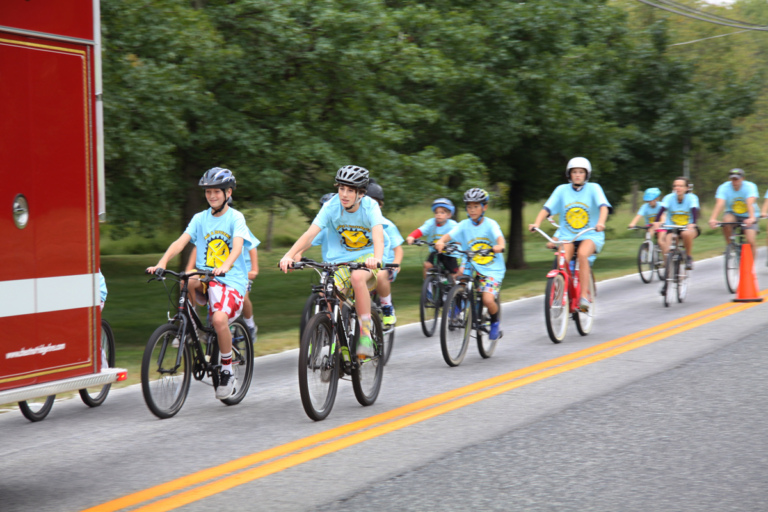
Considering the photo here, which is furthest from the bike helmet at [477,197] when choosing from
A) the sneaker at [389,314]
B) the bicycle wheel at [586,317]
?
the bicycle wheel at [586,317]

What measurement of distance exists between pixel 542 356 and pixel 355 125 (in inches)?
220

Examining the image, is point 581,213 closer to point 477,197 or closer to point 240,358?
point 477,197

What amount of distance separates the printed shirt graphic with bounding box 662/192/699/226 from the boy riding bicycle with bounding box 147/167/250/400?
34.7ft

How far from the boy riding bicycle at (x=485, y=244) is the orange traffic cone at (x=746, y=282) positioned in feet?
20.4

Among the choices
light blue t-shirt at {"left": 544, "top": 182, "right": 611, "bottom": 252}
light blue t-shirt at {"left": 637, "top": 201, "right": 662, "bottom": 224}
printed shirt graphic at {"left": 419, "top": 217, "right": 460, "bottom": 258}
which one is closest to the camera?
light blue t-shirt at {"left": 544, "top": 182, "right": 611, "bottom": 252}

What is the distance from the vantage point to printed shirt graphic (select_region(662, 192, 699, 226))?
1575 cm

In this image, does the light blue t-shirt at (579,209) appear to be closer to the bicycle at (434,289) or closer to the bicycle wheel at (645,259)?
the bicycle at (434,289)

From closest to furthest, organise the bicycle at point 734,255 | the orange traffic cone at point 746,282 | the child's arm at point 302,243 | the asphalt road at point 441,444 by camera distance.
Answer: the asphalt road at point 441,444, the child's arm at point 302,243, the orange traffic cone at point 746,282, the bicycle at point 734,255

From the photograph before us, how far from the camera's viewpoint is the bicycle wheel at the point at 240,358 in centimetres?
735

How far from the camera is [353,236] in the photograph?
7641 millimetres

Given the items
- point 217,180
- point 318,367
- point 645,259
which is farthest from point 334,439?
point 645,259

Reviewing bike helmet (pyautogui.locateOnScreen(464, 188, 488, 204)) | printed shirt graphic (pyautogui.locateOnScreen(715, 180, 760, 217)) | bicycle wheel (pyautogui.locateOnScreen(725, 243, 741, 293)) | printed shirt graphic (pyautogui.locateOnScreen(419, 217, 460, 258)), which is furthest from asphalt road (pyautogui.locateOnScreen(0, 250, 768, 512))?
printed shirt graphic (pyautogui.locateOnScreen(715, 180, 760, 217))

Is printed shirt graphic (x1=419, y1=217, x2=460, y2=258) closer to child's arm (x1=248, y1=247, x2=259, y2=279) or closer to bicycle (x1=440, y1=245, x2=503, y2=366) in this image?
bicycle (x1=440, y1=245, x2=503, y2=366)

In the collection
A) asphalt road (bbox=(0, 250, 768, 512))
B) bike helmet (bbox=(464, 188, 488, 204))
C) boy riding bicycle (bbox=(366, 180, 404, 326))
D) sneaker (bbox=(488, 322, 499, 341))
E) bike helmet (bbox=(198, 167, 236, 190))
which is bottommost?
asphalt road (bbox=(0, 250, 768, 512))
